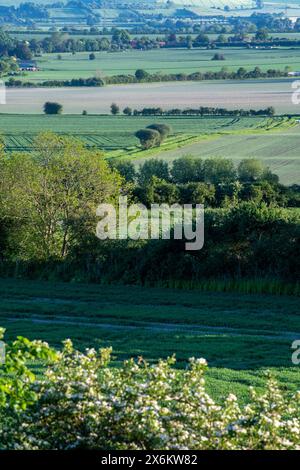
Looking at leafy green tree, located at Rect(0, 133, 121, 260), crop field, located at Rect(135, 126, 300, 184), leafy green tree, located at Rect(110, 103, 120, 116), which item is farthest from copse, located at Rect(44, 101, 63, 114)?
leafy green tree, located at Rect(0, 133, 121, 260)

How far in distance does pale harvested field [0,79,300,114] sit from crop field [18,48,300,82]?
1174cm

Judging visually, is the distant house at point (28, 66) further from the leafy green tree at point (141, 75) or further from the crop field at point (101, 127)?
the crop field at point (101, 127)

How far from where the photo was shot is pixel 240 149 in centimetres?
7525

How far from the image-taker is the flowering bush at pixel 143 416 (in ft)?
38.0

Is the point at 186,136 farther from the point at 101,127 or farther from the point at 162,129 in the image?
the point at 101,127

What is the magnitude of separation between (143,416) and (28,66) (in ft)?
439

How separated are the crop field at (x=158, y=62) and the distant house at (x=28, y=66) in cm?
101

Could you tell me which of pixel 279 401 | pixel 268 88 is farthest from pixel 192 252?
pixel 268 88

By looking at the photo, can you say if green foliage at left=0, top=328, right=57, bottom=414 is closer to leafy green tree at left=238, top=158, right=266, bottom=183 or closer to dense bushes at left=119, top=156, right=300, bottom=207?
dense bushes at left=119, top=156, right=300, bottom=207

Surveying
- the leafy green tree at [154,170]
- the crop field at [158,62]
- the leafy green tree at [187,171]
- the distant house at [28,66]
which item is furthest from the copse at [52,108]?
the leafy green tree at [187,171]

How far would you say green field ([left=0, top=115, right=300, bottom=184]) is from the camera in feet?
240

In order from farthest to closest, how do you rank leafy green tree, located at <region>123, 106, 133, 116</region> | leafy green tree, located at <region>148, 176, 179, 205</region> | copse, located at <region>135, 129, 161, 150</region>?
leafy green tree, located at <region>123, 106, 133, 116</region>
copse, located at <region>135, 129, 161, 150</region>
leafy green tree, located at <region>148, 176, 179, 205</region>

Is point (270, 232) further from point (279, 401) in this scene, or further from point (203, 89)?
point (203, 89)
